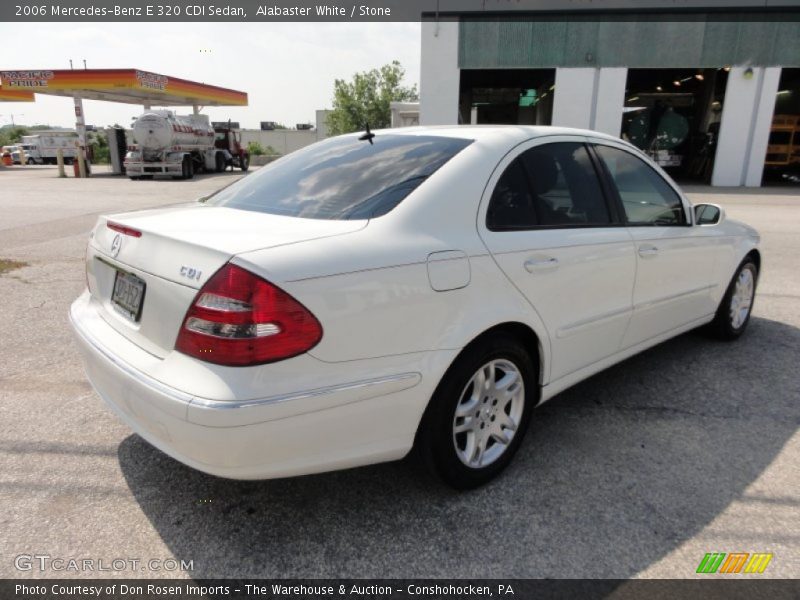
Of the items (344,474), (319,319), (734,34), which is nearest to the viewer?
(319,319)

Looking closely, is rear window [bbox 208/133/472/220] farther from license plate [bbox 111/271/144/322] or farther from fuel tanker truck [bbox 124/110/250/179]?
fuel tanker truck [bbox 124/110/250/179]

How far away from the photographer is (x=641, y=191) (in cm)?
356

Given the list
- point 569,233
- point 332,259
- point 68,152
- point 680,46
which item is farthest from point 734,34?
point 68,152

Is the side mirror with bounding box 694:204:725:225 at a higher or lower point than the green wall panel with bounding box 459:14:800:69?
lower

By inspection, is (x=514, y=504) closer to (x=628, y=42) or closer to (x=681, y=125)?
(x=628, y=42)

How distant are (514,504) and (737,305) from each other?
305 centimetres

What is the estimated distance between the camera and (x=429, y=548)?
7.34ft

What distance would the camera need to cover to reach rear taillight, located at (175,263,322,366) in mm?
1896

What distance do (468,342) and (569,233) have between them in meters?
0.93

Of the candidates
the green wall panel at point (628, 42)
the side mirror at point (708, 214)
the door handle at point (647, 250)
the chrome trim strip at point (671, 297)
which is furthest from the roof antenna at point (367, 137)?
the green wall panel at point (628, 42)

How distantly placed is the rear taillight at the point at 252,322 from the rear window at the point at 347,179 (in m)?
0.56

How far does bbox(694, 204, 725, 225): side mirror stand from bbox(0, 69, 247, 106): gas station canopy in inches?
1096

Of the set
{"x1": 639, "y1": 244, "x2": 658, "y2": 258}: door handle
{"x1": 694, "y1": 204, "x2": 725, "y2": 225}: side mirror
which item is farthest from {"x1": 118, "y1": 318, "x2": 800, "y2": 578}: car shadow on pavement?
{"x1": 694, "y1": 204, "x2": 725, "y2": 225}: side mirror

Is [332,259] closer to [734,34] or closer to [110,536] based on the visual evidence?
[110,536]
